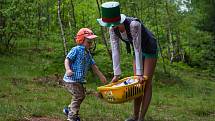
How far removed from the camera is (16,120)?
6.32 metres

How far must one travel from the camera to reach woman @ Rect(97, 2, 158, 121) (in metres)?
5.79

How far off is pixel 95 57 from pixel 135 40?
1090 cm

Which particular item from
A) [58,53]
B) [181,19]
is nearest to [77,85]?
[58,53]

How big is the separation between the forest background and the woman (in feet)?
4.37

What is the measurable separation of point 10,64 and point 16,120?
394 inches

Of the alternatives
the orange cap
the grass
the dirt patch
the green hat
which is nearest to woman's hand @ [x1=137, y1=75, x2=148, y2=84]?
the green hat

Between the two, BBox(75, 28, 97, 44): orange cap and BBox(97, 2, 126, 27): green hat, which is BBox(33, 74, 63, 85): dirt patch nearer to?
BBox(75, 28, 97, 44): orange cap

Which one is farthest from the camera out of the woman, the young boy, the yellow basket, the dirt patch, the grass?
the dirt patch

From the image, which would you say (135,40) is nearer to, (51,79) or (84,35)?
(84,35)

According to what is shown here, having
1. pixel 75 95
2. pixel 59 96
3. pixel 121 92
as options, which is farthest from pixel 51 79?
pixel 121 92

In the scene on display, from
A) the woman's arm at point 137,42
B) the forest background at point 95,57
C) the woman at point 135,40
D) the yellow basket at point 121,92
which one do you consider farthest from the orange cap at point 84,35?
the forest background at point 95,57

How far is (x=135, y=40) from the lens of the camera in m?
5.88

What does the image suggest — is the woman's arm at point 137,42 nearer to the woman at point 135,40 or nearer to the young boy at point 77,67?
the woman at point 135,40

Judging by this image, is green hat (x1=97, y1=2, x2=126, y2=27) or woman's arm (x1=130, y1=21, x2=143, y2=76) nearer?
green hat (x1=97, y1=2, x2=126, y2=27)
